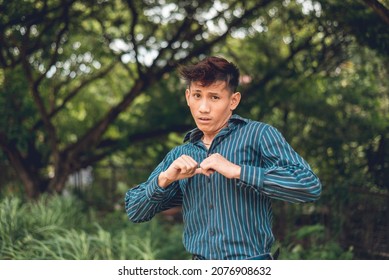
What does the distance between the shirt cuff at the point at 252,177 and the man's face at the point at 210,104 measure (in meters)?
0.33

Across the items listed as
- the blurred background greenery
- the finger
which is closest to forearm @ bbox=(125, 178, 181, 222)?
the finger

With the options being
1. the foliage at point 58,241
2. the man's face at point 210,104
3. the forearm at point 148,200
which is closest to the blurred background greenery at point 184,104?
the foliage at point 58,241

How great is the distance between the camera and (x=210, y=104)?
2205 millimetres

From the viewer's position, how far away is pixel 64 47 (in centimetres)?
713

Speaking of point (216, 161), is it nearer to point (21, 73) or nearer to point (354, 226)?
point (354, 226)

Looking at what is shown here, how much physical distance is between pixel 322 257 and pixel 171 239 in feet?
6.24

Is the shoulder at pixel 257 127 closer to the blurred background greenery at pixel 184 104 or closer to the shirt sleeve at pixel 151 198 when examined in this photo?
the shirt sleeve at pixel 151 198

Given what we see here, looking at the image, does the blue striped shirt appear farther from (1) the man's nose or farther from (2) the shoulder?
(1) the man's nose

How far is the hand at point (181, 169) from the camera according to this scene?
1.99 meters

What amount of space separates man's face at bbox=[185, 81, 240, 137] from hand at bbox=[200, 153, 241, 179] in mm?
272

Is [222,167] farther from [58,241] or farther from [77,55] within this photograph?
[77,55]

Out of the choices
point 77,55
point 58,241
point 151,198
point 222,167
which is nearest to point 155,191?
point 151,198

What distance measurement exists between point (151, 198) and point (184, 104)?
5.62 m

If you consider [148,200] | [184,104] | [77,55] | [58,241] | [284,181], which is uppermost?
[77,55]
